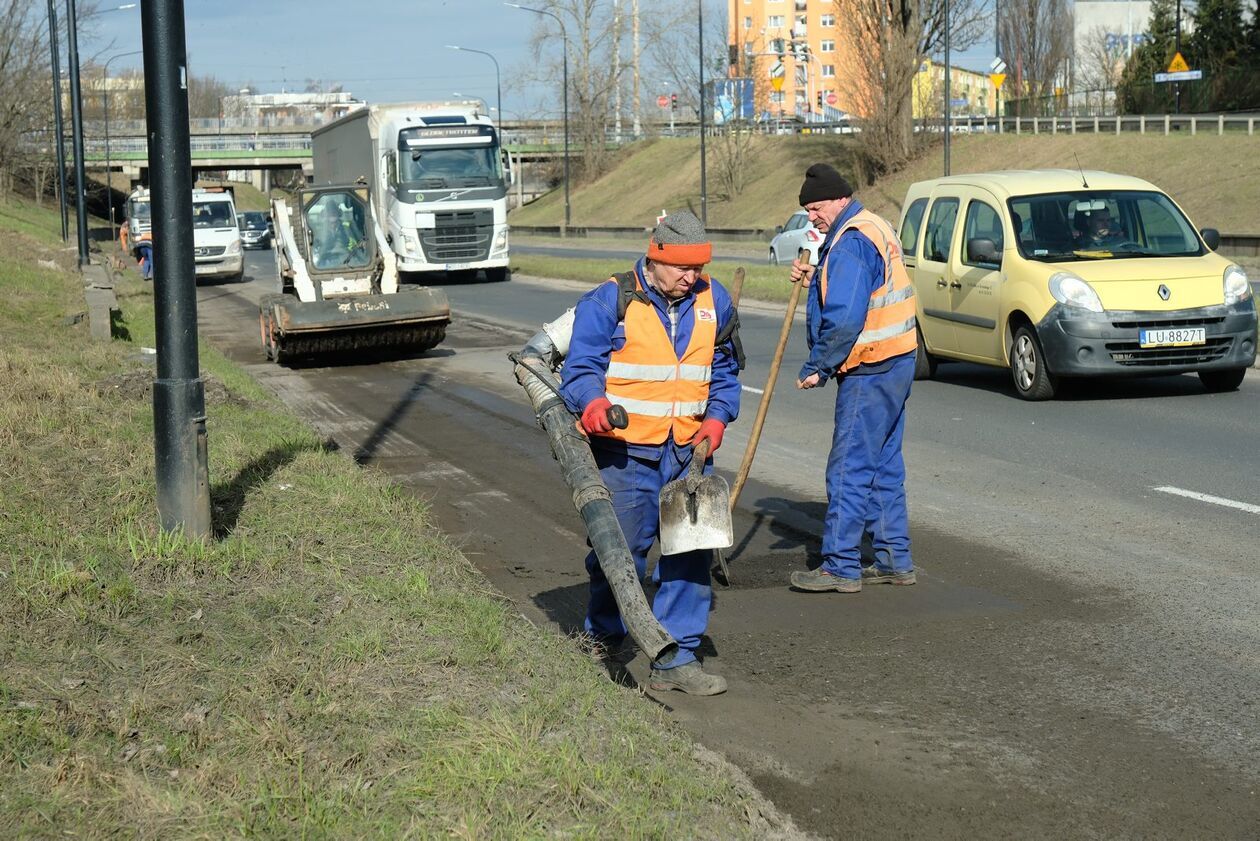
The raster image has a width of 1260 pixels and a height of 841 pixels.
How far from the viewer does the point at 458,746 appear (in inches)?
158

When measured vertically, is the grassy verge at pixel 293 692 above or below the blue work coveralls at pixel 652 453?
below

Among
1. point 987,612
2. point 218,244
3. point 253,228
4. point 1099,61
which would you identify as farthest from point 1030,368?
point 1099,61

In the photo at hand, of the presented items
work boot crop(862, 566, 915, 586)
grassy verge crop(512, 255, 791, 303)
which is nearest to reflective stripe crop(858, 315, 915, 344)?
work boot crop(862, 566, 915, 586)

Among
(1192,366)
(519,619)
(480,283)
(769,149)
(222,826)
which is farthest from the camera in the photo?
(769,149)

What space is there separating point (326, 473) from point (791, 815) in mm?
5158

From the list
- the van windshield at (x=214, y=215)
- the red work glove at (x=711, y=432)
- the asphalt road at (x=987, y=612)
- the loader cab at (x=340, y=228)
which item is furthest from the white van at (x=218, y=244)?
the red work glove at (x=711, y=432)

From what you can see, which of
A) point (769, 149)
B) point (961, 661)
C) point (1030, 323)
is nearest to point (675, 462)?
point (961, 661)

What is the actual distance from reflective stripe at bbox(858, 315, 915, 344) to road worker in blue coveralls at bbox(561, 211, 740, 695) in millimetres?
1459

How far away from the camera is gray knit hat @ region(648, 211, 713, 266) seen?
4902mm

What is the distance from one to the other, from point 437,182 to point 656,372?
28.5 m

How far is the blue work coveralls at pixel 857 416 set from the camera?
6.44 meters

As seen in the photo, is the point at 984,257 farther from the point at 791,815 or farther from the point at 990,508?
the point at 791,815

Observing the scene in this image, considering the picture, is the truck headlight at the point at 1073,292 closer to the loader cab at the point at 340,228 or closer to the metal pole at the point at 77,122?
the loader cab at the point at 340,228

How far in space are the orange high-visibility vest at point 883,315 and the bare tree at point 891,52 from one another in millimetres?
50635
